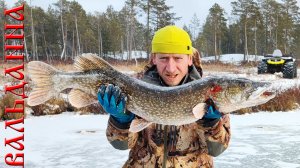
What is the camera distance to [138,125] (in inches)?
68.0

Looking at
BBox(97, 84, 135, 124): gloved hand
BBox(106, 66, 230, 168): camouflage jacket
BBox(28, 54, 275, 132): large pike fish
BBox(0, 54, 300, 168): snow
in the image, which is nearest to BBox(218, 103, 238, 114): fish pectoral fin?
BBox(28, 54, 275, 132): large pike fish

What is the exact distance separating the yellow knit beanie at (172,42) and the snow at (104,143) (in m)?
2.53

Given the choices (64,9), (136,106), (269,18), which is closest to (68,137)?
(136,106)

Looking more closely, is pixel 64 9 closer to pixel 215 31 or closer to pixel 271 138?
pixel 215 31

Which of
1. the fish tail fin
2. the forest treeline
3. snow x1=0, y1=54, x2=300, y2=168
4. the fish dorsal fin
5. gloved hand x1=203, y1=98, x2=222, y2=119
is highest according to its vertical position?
the forest treeline

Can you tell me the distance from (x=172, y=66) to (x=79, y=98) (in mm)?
480

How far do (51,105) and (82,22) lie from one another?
41.4 m

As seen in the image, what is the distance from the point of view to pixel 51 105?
8586mm

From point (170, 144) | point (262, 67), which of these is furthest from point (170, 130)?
point (262, 67)

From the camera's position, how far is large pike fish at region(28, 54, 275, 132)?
1.67 m

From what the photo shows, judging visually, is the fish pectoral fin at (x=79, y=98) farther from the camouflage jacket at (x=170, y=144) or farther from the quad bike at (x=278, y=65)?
the quad bike at (x=278, y=65)

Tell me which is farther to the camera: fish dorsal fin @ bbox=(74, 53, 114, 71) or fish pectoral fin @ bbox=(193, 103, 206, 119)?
fish dorsal fin @ bbox=(74, 53, 114, 71)

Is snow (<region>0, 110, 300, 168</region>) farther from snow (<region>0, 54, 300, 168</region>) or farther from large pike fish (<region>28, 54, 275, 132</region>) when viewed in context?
large pike fish (<region>28, 54, 275, 132</region>)

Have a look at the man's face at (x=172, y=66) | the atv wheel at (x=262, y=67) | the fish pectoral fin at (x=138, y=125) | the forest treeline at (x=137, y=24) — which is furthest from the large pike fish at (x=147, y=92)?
the forest treeline at (x=137, y=24)
